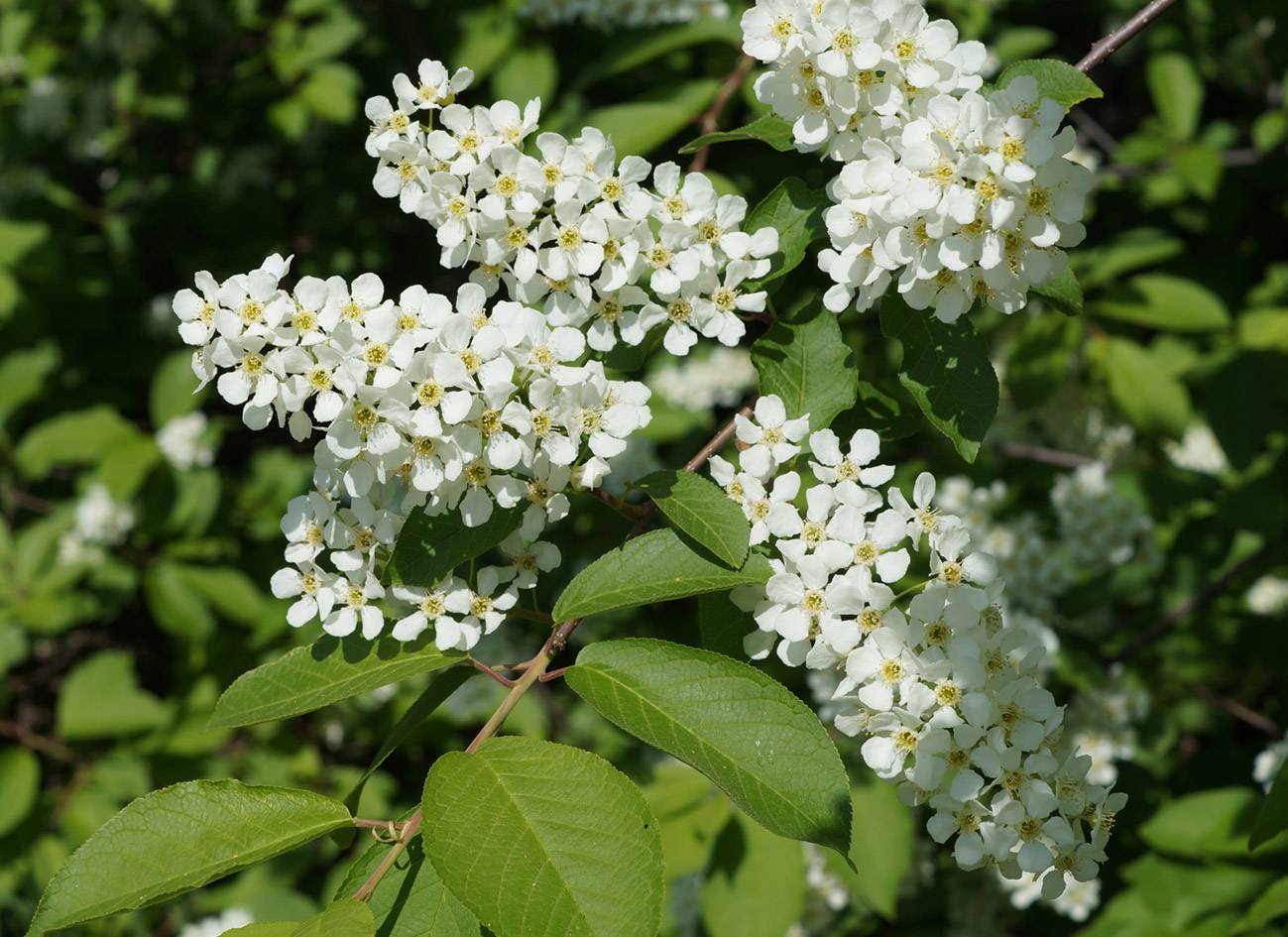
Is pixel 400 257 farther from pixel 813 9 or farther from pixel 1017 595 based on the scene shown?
pixel 813 9

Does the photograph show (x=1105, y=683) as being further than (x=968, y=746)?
Yes

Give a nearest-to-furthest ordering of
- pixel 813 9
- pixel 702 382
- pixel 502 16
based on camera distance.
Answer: pixel 813 9
pixel 502 16
pixel 702 382

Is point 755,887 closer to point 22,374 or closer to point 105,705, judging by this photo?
point 105,705

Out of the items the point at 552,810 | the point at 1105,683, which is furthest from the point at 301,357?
the point at 1105,683

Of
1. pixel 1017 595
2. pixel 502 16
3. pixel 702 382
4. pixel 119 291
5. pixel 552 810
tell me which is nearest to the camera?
pixel 552 810

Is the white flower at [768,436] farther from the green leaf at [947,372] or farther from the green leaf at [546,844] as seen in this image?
the green leaf at [546,844]

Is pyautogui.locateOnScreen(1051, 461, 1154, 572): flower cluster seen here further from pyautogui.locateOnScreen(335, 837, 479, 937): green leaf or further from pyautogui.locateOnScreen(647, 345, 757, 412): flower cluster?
pyautogui.locateOnScreen(335, 837, 479, 937): green leaf

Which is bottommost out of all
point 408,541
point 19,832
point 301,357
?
point 19,832
